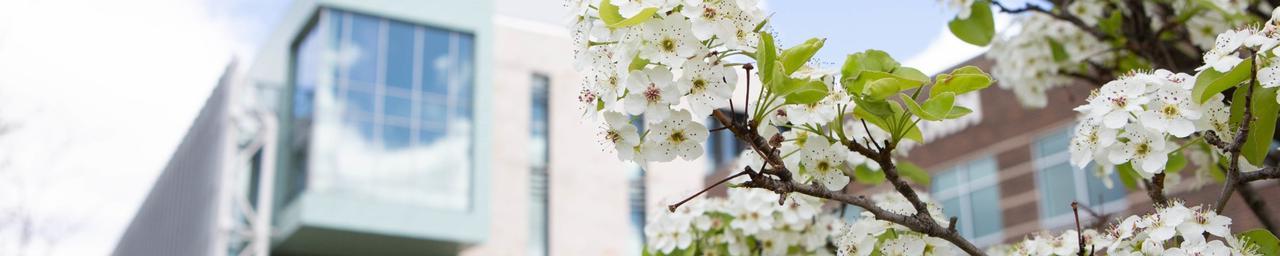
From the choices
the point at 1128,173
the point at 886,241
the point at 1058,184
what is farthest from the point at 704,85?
the point at 1058,184

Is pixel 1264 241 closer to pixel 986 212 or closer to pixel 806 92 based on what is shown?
pixel 806 92

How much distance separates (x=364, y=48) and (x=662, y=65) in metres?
32.2

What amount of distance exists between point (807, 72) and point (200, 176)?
24770 millimetres

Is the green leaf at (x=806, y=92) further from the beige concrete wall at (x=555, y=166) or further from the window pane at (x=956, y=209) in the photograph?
the beige concrete wall at (x=555, y=166)

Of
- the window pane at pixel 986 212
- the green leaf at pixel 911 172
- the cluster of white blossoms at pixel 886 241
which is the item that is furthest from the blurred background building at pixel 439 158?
the cluster of white blossoms at pixel 886 241

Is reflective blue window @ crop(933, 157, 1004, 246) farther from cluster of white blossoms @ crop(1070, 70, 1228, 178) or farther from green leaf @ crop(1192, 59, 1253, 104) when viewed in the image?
green leaf @ crop(1192, 59, 1253, 104)

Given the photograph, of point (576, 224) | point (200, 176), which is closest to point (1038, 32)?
point (200, 176)

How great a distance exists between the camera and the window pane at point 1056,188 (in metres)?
20.3

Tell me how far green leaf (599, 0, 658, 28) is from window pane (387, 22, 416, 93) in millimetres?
32207

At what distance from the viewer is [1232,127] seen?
3.59m

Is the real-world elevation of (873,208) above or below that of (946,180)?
below

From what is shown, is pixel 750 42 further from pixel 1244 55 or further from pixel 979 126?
pixel 979 126

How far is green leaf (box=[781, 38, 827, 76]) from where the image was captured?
342cm

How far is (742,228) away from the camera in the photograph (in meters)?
5.25
